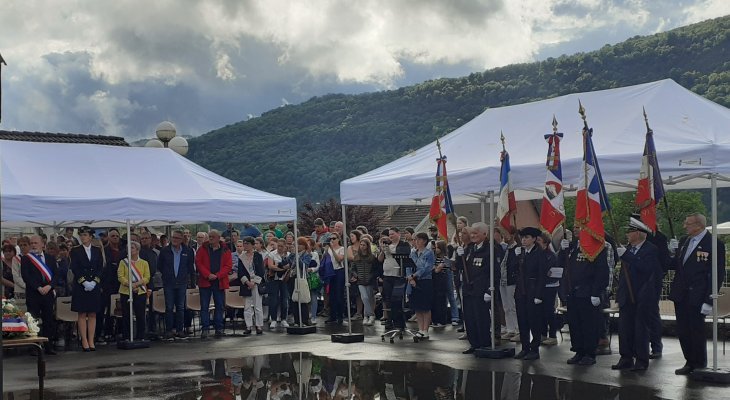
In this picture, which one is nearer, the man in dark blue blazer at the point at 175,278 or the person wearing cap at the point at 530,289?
the person wearing cap at the point at 530,289

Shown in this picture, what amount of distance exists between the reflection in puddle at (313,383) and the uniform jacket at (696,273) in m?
1.51

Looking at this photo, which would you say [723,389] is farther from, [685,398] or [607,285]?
[607,285]

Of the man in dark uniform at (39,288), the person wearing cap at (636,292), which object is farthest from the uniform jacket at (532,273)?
the man in dark uniform at (39,288)

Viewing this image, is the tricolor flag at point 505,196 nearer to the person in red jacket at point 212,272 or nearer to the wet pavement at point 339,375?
the wet pavement at point 339,375

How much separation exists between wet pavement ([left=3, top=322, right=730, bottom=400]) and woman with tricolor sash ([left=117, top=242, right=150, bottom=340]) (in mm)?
753

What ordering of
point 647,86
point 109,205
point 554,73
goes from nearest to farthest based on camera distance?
point 647,86 < point 109,205 < point 554,73

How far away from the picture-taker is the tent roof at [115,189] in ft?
45.0

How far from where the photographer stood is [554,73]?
47.6m

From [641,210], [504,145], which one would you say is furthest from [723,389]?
[504,145]

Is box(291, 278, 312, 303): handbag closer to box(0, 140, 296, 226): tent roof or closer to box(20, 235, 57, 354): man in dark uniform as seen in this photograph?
box(0, 140, 296, 226): tent roof

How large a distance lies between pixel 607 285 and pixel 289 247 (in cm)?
821

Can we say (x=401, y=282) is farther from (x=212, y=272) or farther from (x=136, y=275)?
(x=136, y=275)

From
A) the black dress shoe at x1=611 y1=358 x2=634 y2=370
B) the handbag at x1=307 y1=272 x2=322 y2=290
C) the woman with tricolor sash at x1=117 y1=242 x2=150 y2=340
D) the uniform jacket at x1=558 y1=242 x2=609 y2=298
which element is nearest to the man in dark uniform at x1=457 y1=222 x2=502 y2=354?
the uniform jacket at x1=558 y1=242 x2=609 y2=298

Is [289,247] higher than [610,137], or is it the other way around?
[610,137]
